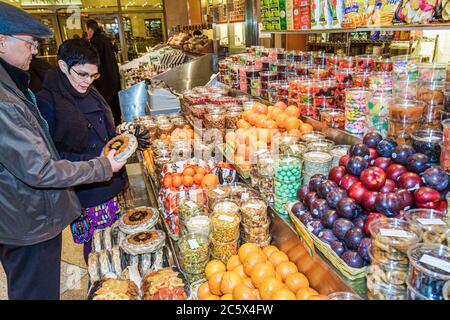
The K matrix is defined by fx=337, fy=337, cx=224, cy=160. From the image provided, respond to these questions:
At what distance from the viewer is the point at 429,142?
1.47 metres

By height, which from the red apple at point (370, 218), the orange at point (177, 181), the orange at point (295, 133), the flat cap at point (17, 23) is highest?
the flat cap at point (17, 23)

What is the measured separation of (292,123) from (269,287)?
1.24 m

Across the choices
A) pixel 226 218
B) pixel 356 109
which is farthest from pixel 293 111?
pixel 226 218

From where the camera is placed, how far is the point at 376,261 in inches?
45.8

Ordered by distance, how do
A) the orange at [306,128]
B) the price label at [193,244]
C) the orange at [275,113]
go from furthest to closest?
the orange at [275,113] < the orange at [306,128] < the price label at [193,244]

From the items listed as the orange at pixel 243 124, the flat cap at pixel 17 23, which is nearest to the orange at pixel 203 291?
the orange at pixel 243 124

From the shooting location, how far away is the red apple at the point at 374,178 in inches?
55.6

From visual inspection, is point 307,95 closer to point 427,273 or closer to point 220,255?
point 220,255

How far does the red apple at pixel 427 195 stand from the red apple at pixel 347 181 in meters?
0.28

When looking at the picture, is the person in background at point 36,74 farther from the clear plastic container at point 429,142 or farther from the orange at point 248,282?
the clear plastic container at point 429,142

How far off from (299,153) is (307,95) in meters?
0.63

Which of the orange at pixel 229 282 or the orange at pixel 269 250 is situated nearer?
the orange at pixel 229 282

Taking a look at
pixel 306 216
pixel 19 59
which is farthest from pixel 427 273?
pixel 19 59

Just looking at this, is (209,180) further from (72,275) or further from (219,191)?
(72,275)
